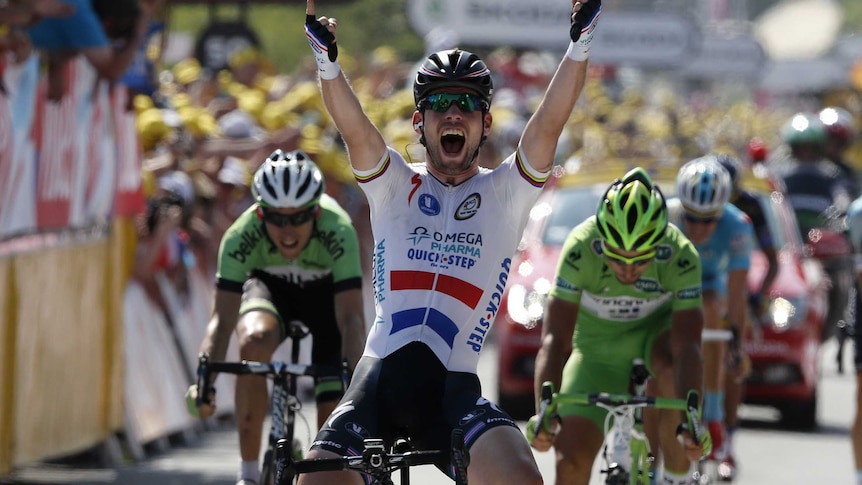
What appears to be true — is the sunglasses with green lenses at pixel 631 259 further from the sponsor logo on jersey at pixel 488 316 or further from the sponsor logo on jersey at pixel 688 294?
the sponsor logo on jersey at pixel 488 316

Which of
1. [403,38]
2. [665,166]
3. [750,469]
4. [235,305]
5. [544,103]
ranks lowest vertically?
[750,469]

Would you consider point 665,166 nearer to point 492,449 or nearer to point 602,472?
point 602,472

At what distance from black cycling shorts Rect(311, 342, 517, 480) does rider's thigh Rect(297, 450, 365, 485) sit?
0.06 meters

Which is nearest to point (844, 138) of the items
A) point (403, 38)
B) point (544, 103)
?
point (544, 103)

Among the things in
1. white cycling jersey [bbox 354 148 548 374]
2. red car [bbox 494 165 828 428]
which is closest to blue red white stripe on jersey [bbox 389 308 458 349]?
white cycling jersey [bbox 354 148 548 374]

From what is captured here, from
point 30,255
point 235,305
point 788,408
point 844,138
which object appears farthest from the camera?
point 844,138

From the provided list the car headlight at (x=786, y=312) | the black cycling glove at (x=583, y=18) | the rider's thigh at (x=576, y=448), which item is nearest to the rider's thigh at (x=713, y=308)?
the rider's thigh at (x=576, y=448)

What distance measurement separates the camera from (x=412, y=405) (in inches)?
238

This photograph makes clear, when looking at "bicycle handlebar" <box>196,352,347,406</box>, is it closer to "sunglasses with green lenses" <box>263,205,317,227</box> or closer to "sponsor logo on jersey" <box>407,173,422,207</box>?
"sunglasses with green lenses" <box>263,205,317,227</box>

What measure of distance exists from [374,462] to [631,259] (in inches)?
103

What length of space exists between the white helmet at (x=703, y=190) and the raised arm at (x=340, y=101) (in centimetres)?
444

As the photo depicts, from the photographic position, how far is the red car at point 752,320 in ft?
45.0

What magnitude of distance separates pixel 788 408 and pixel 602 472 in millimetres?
7036

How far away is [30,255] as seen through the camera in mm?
10953
